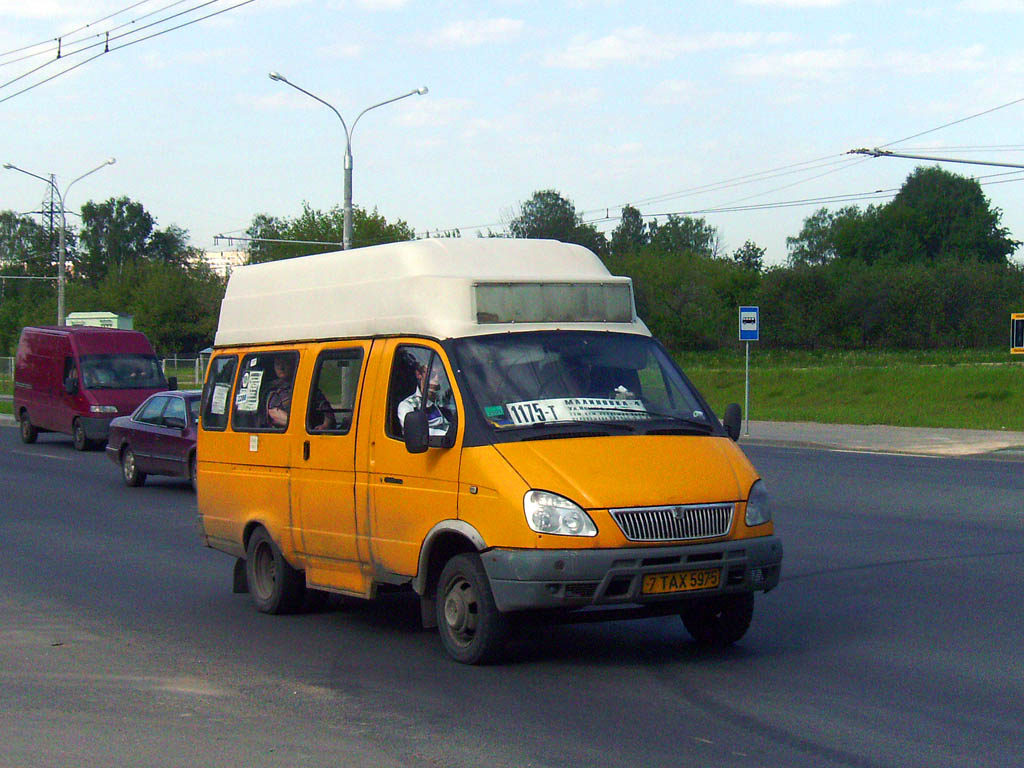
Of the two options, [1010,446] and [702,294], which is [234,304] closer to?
[1010,446]

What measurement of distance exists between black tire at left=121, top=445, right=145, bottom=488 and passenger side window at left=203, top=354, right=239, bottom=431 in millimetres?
10131

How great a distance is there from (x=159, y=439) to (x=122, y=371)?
33.3 feet

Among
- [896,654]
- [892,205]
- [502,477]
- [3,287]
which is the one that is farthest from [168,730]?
[3,287]

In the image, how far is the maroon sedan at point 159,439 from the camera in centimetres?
1911

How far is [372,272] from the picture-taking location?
8.77m

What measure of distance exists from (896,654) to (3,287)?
473 feet

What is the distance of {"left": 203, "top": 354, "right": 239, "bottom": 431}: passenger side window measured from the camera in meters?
10.2

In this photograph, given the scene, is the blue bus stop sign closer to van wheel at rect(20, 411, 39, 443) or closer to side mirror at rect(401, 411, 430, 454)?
van wheel at rect(20, 411, 39, 443)

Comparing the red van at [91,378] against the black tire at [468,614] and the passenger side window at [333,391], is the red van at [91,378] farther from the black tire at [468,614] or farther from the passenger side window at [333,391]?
the black tire at [468,614]

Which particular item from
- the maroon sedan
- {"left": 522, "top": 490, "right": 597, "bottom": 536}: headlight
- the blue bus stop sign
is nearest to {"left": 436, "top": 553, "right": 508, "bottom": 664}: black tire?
{"left": 522, "top": 490, "right": 597, "bottom": 536}: headlight

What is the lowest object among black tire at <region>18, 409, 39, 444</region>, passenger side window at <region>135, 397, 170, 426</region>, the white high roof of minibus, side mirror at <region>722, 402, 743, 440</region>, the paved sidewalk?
the paved sidewalk

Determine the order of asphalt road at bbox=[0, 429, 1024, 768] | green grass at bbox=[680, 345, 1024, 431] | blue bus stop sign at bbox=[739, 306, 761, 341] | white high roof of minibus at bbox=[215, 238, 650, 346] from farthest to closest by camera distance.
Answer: green grass at bbox=[680, 345, 1024, 431] → blue bus stop sign at bbox=[739, 306, 761, 341] → white high roof of minibus at bbox=[215, 238, 650, 346] → asphalt road at bbox=[0, 429, 1024, 768]

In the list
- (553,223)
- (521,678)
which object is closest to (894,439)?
(521,678)

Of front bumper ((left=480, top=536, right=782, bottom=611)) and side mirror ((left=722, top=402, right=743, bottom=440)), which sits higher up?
side mirror ((left=722, top=402, right=743, bottom=440))
